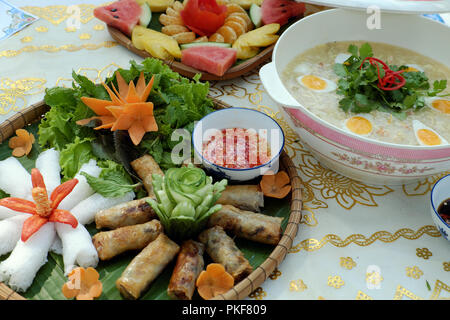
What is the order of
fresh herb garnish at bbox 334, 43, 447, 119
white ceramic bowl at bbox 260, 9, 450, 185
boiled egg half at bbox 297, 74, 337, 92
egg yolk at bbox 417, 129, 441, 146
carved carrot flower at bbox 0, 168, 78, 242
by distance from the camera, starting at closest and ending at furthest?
carved carrot flower at bbox 0, 168, 78, 242 < white ceramic bowl at bbox 260, 9, 450, 185 < egg yolk at bbox 417, 129, 441, 146 < fresh herb garnish at bbox 334, 43, 447, 119 < boiled egg half at bbox 297, 74, 337, 92

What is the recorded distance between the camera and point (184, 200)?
1.68 m

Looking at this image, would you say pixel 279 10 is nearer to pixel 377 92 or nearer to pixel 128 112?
pixel 377 92

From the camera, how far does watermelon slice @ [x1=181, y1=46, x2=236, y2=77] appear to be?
259 cm

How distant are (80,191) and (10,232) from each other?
0.33 meters

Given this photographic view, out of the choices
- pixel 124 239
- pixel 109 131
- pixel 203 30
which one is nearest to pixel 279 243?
pixel 124 239

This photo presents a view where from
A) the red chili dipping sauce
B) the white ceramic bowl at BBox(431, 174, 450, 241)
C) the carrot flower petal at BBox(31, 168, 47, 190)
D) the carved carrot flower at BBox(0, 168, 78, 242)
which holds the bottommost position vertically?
the white ceramic bowl at BBox(431, 174, 450, 241)

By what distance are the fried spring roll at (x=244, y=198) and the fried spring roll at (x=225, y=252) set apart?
0.18 meters

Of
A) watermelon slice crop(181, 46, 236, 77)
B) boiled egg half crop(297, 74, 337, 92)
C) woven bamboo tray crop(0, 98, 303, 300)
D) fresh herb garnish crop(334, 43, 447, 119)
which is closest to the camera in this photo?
woven bamboo tray crop(0, 98, 303, 300)

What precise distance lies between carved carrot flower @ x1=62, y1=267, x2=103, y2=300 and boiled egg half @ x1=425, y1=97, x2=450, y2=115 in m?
1.89

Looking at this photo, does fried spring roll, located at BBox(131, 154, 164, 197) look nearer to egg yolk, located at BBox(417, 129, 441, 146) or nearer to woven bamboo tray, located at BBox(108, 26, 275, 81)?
woven bamboo tray, located at BBox(108, 26, 275, 81)

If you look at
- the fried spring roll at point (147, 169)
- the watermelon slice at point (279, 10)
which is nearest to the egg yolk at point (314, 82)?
the watermelon slice at point (279, 10)

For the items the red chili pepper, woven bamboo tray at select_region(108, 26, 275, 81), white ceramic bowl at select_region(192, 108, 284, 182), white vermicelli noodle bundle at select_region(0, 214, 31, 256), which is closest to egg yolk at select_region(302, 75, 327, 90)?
the red chili pepper

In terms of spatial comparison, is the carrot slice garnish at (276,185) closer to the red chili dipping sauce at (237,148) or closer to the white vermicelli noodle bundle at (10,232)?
the red chili dipping sauce at (237,148)
